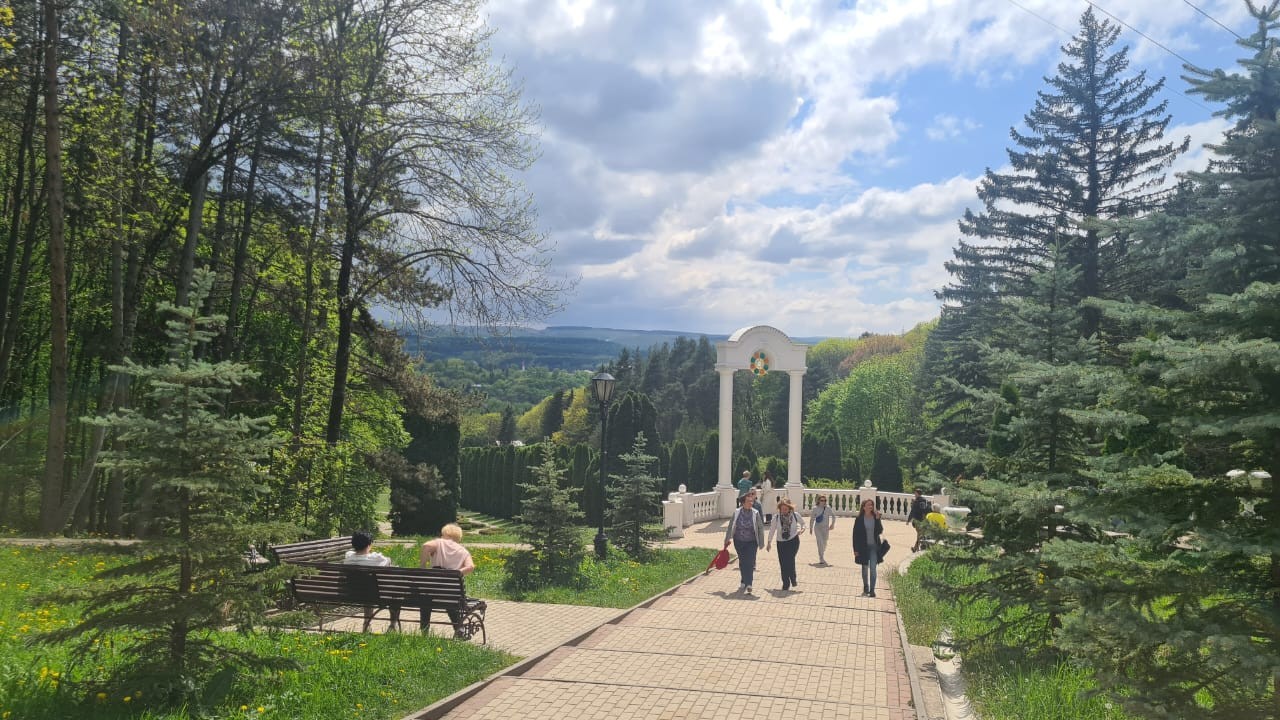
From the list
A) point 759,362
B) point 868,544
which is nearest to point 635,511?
point 868,544

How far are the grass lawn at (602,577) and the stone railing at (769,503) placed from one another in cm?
528

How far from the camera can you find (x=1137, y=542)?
18.2ft

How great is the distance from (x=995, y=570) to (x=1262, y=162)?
4.38 meters

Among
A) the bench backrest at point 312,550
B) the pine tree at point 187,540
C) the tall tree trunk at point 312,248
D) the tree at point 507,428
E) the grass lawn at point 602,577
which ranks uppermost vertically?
the tall tree trunk at point 312,248

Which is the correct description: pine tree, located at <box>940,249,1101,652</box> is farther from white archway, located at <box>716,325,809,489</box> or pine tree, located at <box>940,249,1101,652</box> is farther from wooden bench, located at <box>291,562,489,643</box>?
white archway, located at <box>716,325,809,489</box>

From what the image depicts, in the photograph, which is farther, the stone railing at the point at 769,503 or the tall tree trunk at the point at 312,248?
the stone railing at the point at 769,503

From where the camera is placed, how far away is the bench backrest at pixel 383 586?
8766 mm

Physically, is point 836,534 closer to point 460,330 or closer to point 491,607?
point 460,330

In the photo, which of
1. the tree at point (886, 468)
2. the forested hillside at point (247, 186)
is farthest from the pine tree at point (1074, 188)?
the forested hillside at point (247, 186)

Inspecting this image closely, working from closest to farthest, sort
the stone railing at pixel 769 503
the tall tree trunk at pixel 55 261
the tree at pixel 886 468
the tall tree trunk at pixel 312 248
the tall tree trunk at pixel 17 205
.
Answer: the tall tree trunk at pixel 55 261 → the tall tree trunk at pixel 17 205 → the tall tree trunk at pixel 312 248 → the stone railing at pixel 769 503 → the tree at pixel 886 468

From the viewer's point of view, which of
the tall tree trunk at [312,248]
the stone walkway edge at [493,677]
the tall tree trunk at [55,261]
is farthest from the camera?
the tall tree trunk at [312,248]

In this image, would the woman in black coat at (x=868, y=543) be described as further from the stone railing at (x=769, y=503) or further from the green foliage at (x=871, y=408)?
the green foliage at (x=871, y=408)

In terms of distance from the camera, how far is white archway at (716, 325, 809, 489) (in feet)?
86.3

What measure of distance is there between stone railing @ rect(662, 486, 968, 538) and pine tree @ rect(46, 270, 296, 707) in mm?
16501
